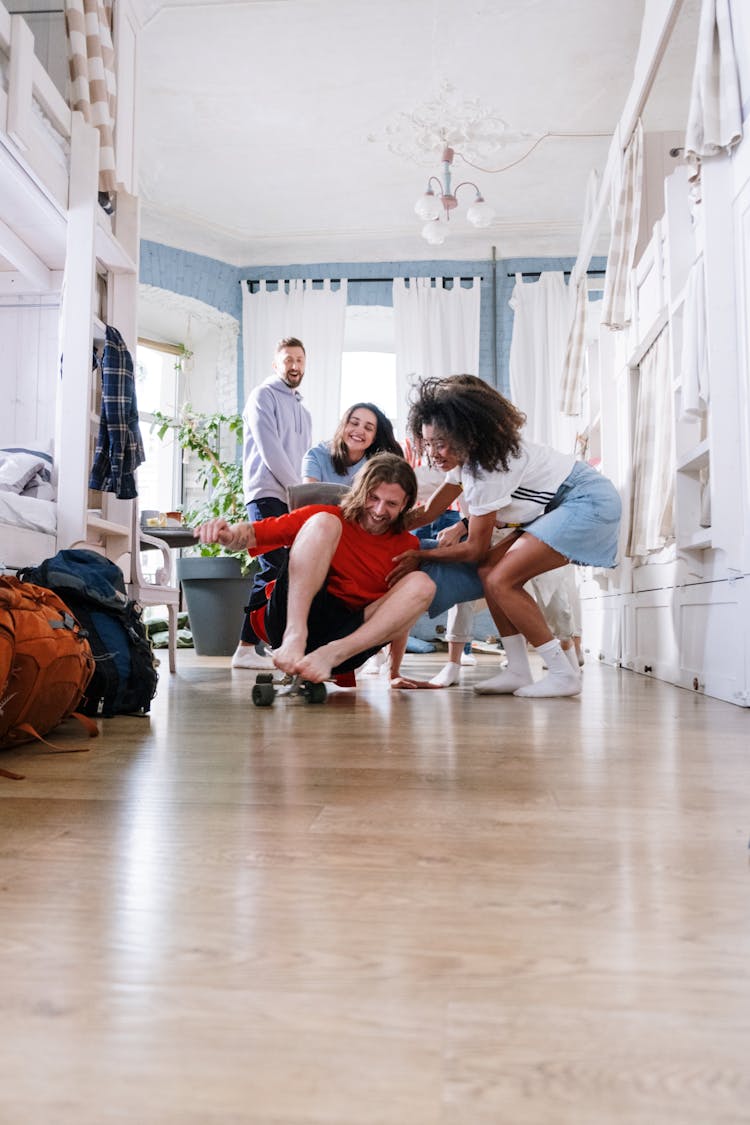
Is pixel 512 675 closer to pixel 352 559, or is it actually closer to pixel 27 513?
pixel 352 559

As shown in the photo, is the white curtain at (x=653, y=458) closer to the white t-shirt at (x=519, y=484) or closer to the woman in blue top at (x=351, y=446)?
the white t-shirt at (x=519, y=484)

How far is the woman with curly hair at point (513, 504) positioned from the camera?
103 inches

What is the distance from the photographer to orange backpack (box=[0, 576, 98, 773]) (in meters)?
1.57

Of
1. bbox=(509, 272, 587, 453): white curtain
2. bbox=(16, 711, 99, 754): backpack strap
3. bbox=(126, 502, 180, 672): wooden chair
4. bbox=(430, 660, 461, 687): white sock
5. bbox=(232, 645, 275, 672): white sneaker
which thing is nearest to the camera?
bbox=(16, 711, 99, 754): backpack strap

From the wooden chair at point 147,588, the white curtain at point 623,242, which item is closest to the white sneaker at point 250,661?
the wooden chair at point 147,588

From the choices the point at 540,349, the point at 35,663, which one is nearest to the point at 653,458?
the point at 35,663

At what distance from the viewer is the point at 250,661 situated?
12.5 ft

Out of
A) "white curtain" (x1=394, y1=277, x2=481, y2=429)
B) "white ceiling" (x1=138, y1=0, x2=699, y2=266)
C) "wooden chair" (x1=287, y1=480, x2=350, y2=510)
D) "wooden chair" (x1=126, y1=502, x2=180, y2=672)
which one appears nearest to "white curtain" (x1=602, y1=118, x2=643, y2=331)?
"white ceiling" (x1=138, y1=0, x2=699, y2=266)

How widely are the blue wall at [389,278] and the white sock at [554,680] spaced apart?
450 cm

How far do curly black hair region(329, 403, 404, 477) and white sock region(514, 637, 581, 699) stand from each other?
1.01 m

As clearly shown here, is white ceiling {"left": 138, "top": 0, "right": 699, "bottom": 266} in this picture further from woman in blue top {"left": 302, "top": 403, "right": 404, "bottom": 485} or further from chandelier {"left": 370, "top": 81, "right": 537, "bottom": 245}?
woman in blue top {"left": 302, "top": 403, "right": 404, "bottom": 485}

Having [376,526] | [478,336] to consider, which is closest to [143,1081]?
[376,526]

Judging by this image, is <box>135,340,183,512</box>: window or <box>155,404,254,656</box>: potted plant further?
<box>135,340,183,512</box>: window

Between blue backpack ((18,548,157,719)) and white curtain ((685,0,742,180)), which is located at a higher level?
white curtain ((685,0,742,180))
